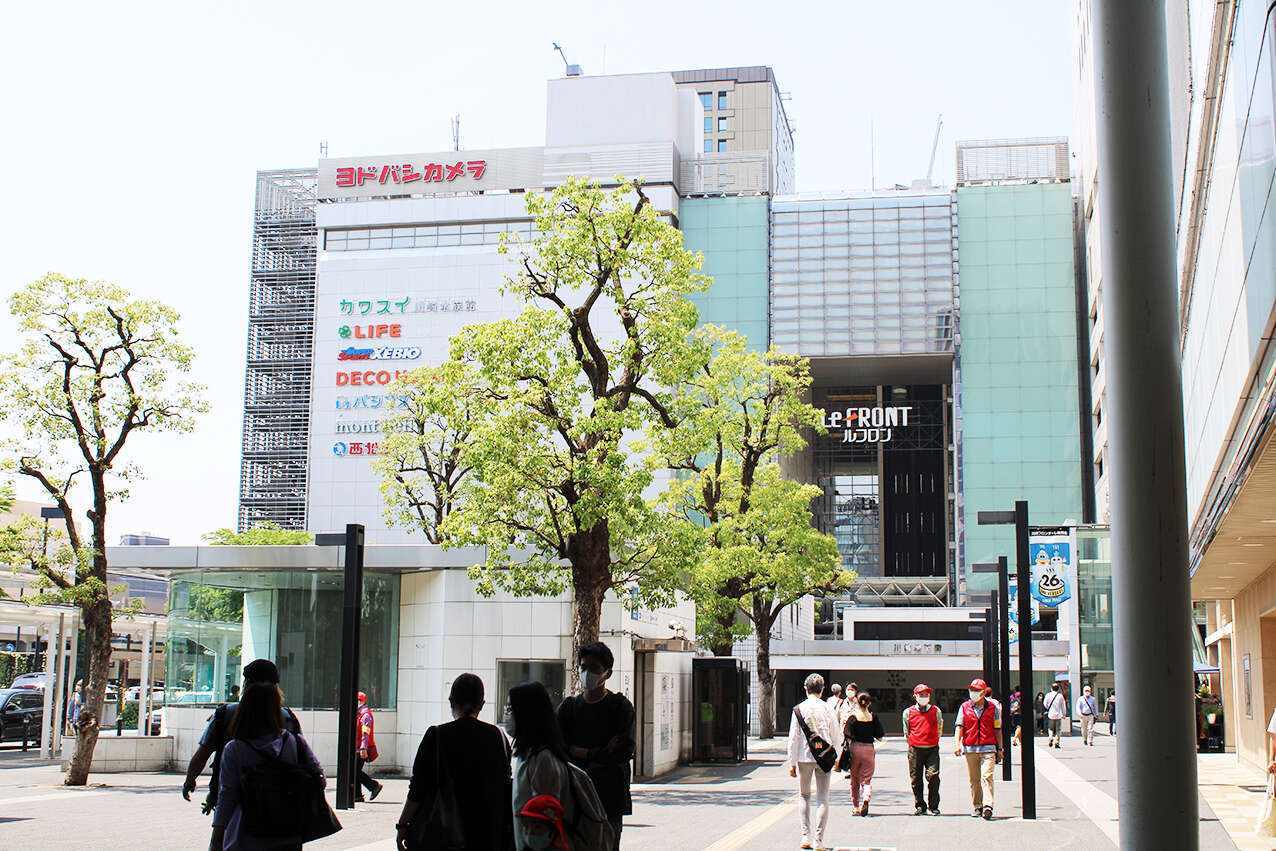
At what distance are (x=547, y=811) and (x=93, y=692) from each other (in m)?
16.5

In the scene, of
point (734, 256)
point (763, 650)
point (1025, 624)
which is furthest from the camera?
point (734, 256)

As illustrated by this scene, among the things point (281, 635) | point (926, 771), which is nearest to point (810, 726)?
point (926, 771)

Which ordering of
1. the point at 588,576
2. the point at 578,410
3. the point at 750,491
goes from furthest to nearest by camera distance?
the point at 750,491
the point at 578,410
the point at 588,576

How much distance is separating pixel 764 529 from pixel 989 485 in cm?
4349

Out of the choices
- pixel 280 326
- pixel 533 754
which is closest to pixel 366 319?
pixel 280 326

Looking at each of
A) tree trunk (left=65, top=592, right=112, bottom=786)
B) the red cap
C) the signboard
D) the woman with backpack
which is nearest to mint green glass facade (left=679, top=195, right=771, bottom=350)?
the signboard

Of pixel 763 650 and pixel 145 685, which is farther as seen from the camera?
pixel 763 650

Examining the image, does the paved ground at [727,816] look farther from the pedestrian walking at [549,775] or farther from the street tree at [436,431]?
the pedestrian walking at [549,775]

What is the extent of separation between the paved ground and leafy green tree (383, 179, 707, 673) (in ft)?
11.5

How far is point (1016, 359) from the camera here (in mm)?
72938

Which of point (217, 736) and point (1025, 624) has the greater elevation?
point (1025, 624)

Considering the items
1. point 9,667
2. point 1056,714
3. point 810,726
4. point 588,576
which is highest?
point 588,576

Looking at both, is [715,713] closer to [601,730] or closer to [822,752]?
[822,752]

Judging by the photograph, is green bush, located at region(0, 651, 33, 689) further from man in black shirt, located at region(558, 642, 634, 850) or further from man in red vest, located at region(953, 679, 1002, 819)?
man in black shirt, located at region(558, 642, 634, 850)
